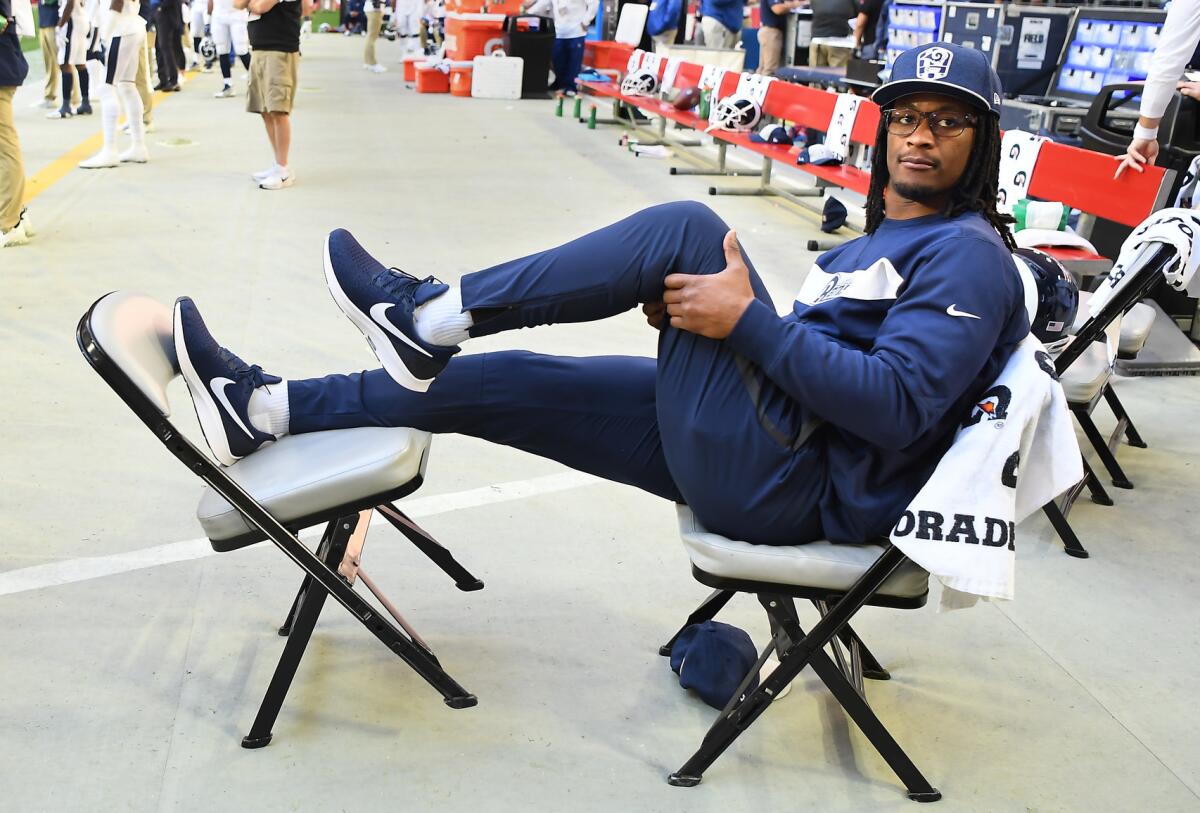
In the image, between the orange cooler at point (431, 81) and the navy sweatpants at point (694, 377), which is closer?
the navy sweatpants at point (694, 377)

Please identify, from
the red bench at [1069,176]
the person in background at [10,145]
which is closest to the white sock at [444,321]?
the red bench at [1069,176]

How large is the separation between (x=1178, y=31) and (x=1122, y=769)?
3390 mm

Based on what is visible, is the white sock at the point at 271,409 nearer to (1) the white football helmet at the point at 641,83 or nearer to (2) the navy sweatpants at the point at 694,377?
(2) the navy sweatpants at the point at 694,377

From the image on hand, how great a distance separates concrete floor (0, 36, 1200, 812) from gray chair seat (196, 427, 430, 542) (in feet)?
1.55

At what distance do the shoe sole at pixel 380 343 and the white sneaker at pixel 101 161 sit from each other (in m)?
7.42

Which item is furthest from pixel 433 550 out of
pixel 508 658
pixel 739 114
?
pixel 739 114

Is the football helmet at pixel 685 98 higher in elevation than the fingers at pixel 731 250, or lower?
lower

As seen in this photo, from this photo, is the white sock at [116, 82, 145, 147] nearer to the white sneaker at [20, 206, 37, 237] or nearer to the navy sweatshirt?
the white sneaker at [20, 206, 37, 237]

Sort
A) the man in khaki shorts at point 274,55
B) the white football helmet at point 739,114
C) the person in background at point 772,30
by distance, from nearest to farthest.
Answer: the man in khaki shorts at point 274,55 < the white football helmet at point 739,114 < the person in background at point 772,30

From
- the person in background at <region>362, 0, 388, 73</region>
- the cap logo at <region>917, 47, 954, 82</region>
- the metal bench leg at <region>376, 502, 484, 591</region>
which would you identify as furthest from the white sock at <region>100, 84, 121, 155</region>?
the person in background at <region>362, 0, 388, 73</region>

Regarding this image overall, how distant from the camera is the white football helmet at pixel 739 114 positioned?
8562 mm

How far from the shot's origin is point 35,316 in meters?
5.17

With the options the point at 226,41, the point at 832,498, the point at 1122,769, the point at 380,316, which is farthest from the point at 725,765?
the point at 226,41

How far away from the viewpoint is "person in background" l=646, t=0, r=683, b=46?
14.0 metres
